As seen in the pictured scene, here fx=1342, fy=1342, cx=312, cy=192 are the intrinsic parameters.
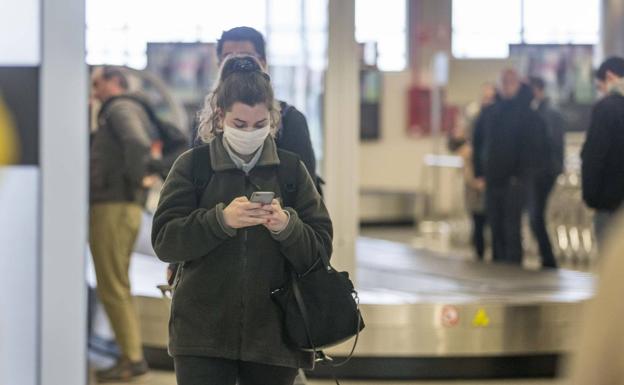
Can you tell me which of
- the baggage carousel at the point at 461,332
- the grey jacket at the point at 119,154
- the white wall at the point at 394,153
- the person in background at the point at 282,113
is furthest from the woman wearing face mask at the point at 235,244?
the white wall at the point at 394,153

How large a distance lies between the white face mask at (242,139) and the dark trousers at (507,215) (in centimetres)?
Result: 677

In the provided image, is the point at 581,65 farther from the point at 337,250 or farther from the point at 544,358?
the point at 337,250

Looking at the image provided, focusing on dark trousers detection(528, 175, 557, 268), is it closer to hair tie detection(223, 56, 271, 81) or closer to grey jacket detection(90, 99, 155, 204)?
grey jacket detection(90, 99, 155, 204)

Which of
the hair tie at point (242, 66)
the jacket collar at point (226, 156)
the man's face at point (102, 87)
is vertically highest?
the man's face at point (102, 87)

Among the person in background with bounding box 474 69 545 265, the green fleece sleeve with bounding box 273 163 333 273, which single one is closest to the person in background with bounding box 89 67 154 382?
the green fleece sleeve with bounding box 273 163 333 273

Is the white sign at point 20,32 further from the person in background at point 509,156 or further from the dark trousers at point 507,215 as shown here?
the dark trousers at point 507,215

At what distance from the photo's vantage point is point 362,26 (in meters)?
20.2

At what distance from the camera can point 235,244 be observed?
146 inches

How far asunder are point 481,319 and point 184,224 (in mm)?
4046

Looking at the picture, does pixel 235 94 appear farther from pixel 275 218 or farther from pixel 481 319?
pixel 481 319

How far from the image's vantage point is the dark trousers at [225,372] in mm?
3697

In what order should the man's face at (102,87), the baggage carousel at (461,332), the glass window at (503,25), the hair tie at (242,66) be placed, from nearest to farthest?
the hair tie at (242,66) < the man's face at (102,87) < the baggage carousel at (461,332) < the glass window at (503,25)

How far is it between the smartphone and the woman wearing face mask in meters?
0.03

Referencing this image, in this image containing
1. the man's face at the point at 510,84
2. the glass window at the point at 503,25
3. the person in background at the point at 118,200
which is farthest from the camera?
the glass window at the point at 503,25
